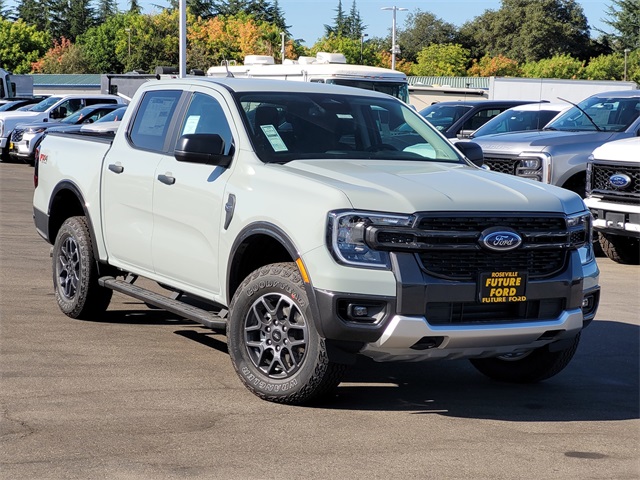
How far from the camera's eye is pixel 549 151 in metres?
14.1

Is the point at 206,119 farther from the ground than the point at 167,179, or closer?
farther from the ground

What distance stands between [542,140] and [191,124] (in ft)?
25.4

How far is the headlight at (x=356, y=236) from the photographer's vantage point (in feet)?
19.1

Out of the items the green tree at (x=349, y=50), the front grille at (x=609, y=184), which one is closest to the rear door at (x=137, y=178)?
the front grille at (x=609, y=184)

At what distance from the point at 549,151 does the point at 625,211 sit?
1.97 meters

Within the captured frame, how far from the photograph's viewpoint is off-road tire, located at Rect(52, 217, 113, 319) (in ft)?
27.8

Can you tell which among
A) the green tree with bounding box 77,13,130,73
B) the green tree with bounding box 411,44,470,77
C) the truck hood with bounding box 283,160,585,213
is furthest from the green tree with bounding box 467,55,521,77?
the truck hood with bounding box 283,160,585,213

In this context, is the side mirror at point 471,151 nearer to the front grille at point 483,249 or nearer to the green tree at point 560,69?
the front grille at point 483,249

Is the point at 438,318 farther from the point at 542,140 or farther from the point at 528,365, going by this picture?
the point at 542,140

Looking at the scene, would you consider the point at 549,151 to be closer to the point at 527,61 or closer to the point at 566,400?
the point at 566,400

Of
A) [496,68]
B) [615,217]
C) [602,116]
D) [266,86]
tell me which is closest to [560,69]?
[496,68]

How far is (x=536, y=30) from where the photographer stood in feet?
363

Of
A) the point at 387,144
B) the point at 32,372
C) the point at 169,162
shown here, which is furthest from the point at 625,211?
the point at 32,372

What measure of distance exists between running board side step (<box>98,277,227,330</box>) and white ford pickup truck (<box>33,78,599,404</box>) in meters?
0.02
